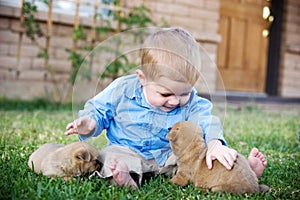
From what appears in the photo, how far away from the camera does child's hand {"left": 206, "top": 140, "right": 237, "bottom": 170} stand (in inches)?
70.8

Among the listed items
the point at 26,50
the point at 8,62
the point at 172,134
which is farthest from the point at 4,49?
the point at 172,134

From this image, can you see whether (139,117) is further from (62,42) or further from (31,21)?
(62,42)

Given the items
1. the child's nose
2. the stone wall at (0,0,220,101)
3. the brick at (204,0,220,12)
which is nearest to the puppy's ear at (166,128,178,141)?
the child's nose

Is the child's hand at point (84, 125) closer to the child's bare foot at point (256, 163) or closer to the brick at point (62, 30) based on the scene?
the child's bare foot at point (256, 163)

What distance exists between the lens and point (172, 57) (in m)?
1.68

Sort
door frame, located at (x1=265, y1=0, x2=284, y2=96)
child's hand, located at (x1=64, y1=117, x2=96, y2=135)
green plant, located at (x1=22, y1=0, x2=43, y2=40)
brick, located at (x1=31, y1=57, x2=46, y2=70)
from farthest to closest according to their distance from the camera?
door frame, located at (x1=265, y1=0, x2=284, y2=96)
brick, located at (x1=31, y1=57, x2=46, y2=70)
green plant, located at (x1=22, y1=0, x2=43, y2=40)
child's hand, located at (x1=64, y1=117, x2=96, y2=135)

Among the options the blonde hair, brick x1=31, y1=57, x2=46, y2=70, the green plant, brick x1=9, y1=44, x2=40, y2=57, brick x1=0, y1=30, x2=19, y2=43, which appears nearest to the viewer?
the blonde hair

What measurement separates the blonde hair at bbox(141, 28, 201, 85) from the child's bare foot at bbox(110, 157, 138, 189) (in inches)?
14.6

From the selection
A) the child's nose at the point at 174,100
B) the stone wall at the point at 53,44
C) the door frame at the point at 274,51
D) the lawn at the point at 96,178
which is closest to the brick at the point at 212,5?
the stone wall at the point at 53,44

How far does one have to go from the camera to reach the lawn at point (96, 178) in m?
1.68

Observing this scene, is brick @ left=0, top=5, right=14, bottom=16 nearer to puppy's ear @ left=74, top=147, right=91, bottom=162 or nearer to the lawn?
the lawn

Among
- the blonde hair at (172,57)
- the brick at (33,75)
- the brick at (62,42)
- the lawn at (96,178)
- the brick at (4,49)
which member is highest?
the brick at (62,42)

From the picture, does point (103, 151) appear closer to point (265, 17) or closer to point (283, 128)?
point (283, 128)

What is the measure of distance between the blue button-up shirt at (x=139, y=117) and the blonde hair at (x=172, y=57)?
0.15 metres
